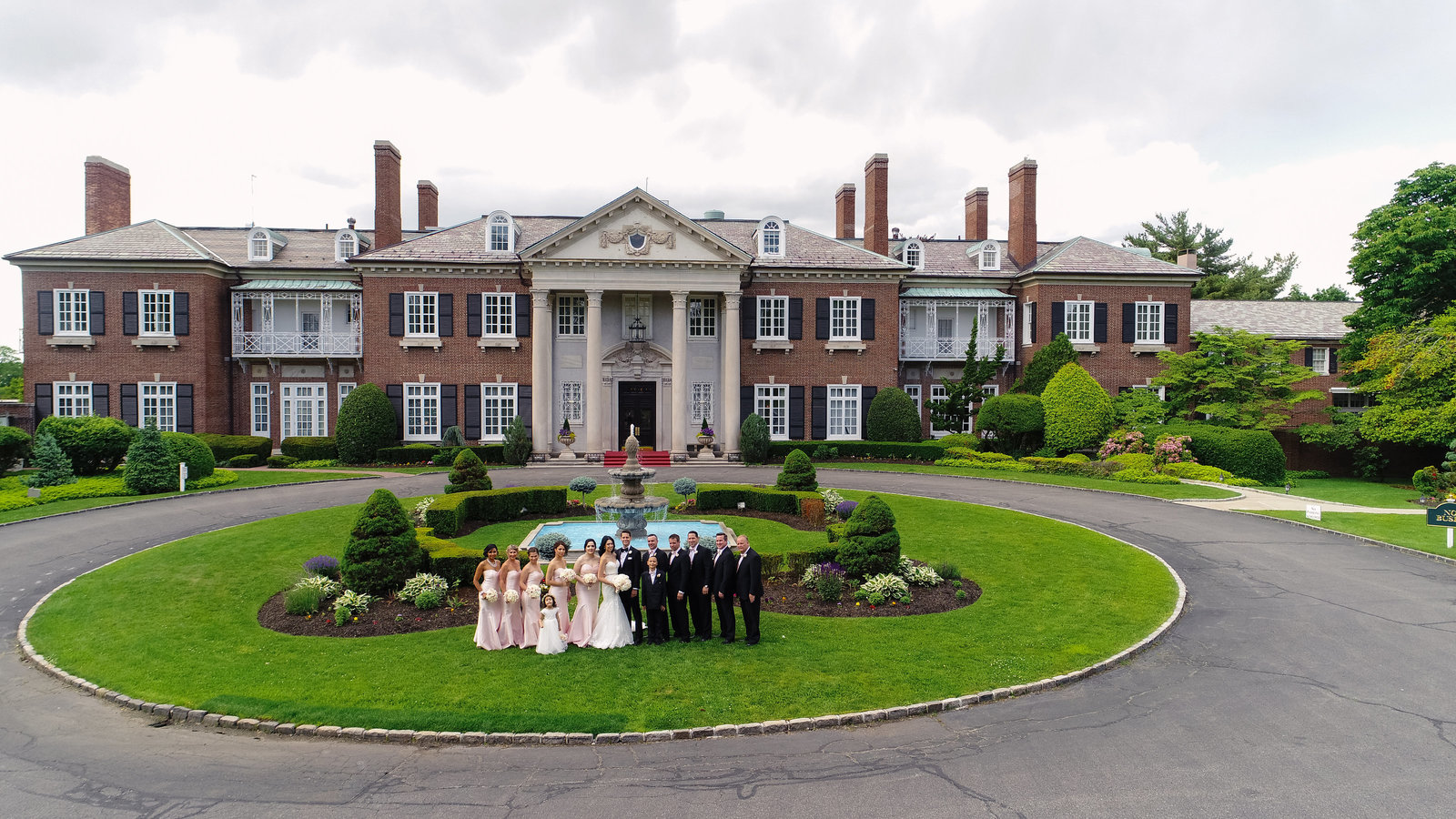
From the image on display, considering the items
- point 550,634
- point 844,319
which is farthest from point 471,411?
point 550,634

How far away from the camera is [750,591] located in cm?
1066

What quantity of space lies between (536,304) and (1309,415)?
125ft

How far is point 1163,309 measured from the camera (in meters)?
37.5

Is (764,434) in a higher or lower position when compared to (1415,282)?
lower

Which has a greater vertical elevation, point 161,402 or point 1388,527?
point 161,402

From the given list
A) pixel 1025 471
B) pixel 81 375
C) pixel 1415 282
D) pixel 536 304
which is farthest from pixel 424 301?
Result: pixel 1415 282

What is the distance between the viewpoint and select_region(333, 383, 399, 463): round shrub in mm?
32281

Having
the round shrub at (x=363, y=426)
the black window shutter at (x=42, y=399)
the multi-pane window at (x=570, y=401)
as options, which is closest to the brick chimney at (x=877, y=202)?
the multi-pane window at (x=570, y=401)

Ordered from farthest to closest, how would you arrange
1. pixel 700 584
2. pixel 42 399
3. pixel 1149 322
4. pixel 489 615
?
pixel 1149 322 → pixel 42 399 → pixel 700 584 → pixel 489 615

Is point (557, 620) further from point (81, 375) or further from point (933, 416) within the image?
point (81, 375)

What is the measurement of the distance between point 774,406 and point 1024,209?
669 inches

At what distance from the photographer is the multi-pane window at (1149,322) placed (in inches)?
1478

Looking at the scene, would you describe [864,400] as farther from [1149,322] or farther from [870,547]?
[870,547]

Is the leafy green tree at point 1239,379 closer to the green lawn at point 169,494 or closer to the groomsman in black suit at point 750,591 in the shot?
the groomsman in black suit at point 750,591
